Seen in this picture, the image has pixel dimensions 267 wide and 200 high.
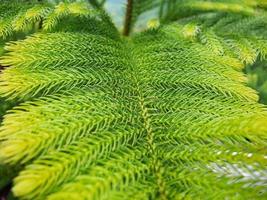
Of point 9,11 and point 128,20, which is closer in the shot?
point 9,11

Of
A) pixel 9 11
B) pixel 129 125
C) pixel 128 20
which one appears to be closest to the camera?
pixel 129 125

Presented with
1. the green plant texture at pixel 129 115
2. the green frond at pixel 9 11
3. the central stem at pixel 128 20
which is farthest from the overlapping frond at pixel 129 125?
the central stem at pixel 128 20

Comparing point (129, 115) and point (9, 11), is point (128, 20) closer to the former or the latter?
point (9, 11)

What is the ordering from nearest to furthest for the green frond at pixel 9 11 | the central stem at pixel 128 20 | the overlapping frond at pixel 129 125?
Result: the overlapping frond at pixel 129 125 → the green frond at pixel 9 11 → the central stem at pixel 128 20

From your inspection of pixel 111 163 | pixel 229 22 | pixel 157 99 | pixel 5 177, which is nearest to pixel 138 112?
pixel 157 99

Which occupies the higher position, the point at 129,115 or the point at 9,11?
the point at 9,11

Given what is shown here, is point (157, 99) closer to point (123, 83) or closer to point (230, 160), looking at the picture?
point (123, 83)

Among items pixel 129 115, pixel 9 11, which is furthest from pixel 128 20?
pixel 129 115

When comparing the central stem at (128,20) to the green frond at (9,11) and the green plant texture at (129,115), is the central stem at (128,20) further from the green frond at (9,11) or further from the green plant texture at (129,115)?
the green frond at (9,11)

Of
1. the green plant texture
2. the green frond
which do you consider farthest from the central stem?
the green frond

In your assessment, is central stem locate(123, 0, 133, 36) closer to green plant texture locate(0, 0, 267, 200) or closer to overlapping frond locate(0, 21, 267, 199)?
green plant texture locate(0, 0, 267, 200)
